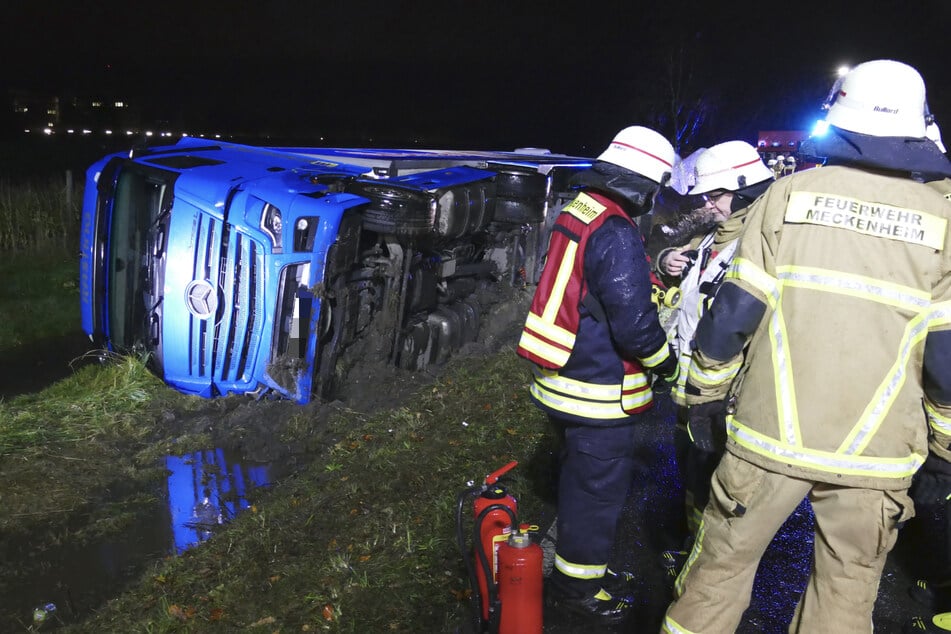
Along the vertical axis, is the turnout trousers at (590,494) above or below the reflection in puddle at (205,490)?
above

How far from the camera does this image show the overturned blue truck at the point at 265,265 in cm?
548

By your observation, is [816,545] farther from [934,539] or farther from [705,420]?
[934,539]

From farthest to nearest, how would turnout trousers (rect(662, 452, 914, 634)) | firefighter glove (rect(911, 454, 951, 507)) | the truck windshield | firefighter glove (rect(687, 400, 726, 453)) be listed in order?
1. the truck windshield
2. firefighter glove (rect(687, 400, 726, 453))
3. firefighter glove (rect(911, 454, 951, 507))
4. turnout trousers (rect(662, 452, 914, 634))

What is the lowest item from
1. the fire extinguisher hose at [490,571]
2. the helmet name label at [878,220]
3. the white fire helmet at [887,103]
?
the fire extinguisher hose at [490,571]

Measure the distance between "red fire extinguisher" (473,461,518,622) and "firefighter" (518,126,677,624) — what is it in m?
0.31

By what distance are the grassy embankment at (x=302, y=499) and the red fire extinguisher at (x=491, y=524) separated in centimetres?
28

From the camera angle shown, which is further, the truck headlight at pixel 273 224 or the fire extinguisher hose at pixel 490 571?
the truck headlight at pixel 273 224

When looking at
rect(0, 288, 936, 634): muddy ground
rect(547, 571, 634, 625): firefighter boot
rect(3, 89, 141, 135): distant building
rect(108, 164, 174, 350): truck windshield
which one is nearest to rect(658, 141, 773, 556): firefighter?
rect(0, 288, 936, 634): muddy ground

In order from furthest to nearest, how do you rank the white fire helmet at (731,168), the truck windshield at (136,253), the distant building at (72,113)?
1. the distant building at (72,113)
2. the truck windshield at (136,253)
3. the white fire helmet at (731,168)

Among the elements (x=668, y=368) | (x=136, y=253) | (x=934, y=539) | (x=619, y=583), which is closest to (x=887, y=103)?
(x=668, y=368)

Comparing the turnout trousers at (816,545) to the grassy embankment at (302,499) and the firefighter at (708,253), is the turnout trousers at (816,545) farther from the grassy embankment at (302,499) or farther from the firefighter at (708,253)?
the grassy embankment at (302,499)

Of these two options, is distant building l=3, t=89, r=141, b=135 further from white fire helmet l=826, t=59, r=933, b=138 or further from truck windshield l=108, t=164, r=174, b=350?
white fire helmet l=826, t=59, r=933, b=138

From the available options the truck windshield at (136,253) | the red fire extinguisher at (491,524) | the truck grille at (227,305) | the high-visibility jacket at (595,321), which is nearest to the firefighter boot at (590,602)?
the red fire extinguisher at (491,524)

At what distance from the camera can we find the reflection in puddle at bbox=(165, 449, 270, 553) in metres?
4.67
